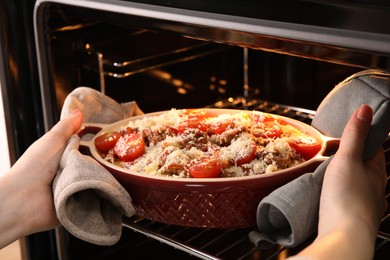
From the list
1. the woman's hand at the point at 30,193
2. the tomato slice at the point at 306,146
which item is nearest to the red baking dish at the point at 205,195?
the tomato slice at the point at 306,146

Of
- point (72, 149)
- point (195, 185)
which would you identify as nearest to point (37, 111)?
point (72, 149)

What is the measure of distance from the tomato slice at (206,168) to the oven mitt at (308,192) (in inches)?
3.2

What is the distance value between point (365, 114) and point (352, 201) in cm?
11

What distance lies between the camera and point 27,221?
0.95m

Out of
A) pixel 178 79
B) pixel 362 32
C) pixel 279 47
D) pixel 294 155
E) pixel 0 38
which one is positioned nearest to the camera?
pixel 362 32

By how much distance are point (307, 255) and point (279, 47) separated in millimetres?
244

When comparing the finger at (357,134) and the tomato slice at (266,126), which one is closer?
the finger at (357,134)

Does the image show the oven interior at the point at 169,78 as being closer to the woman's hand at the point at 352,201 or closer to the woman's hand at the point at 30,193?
the woman's hand at the point at 30,193

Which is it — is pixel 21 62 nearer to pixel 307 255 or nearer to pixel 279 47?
pixel 279 47

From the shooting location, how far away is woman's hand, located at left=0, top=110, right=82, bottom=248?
0.94 metres

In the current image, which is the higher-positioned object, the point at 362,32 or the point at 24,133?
the point at 362,32

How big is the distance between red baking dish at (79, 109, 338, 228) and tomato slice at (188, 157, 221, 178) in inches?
0.6

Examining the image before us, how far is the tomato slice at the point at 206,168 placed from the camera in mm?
837

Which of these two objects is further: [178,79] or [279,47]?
[178,79]
